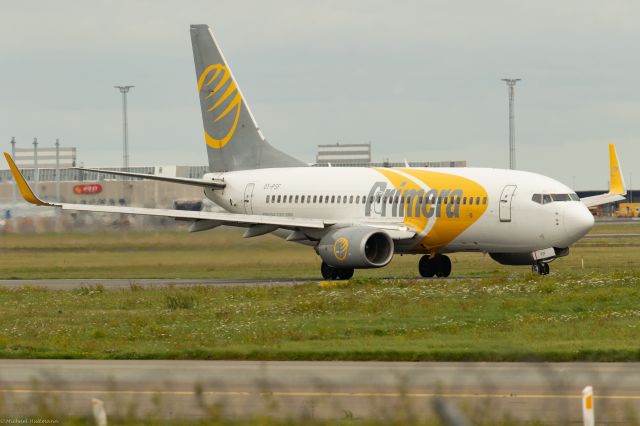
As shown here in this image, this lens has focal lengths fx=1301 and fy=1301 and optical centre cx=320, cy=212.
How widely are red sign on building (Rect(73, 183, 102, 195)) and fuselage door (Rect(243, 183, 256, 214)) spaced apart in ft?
148

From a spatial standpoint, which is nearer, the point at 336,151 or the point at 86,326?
the point at 86,326

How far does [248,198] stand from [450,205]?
35.6 ft

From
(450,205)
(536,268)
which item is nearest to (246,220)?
(450,205)

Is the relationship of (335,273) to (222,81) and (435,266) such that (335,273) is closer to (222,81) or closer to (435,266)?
(435,266)

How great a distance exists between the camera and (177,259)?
52969 mm

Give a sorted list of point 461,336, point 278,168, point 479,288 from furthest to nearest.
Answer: point 278,168 → point 479,288 → point 461,336

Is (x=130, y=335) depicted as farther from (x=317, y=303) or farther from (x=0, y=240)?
(x=0, y=240)

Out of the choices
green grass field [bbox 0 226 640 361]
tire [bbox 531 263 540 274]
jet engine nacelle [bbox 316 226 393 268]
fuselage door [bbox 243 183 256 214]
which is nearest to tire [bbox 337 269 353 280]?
jet engine nacelle [bbox 316 226 393 268]

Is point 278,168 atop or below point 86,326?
atop

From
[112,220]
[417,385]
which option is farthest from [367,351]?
[112,220]

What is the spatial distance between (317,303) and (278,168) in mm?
21582

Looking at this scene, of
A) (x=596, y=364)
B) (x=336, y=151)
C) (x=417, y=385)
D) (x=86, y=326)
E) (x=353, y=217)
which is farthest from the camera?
(x=336, y=151)

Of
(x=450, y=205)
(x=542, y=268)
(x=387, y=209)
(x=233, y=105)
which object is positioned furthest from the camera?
(x=233, y=105)

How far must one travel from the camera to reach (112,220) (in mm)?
57656
